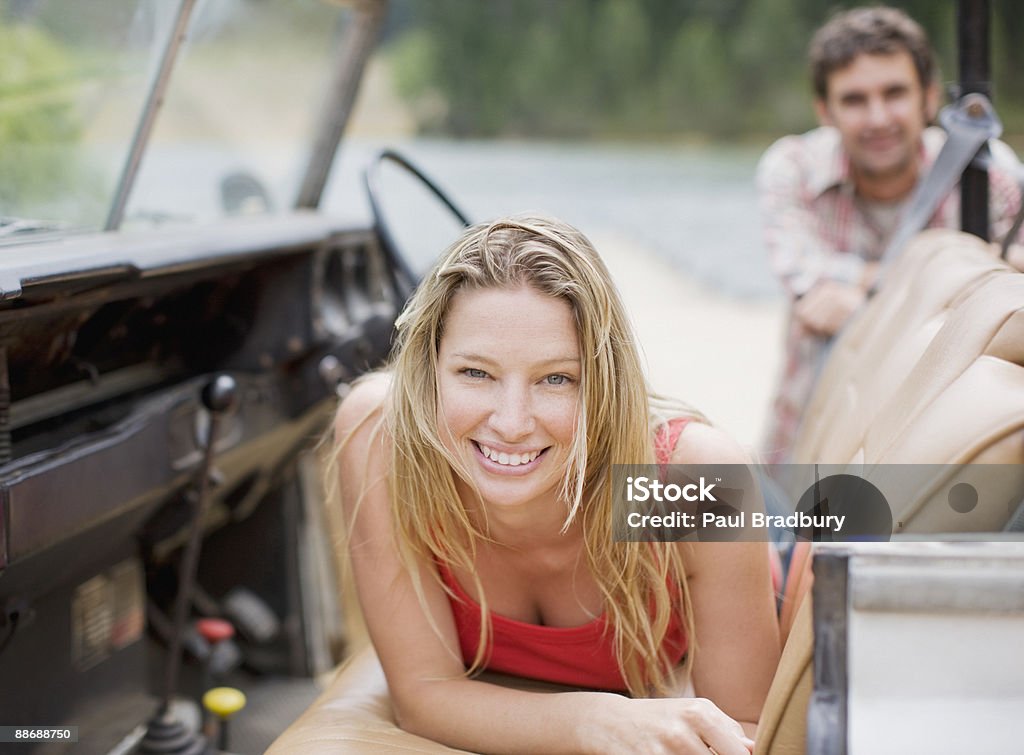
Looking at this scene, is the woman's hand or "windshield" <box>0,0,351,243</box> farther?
"windshield" <box>0,0,351,243</box>

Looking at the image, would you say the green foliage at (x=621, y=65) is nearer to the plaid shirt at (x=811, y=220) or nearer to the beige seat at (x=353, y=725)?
the plaid shirt at (x=811, y=220)

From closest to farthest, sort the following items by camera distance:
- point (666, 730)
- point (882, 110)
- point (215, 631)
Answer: point (666, 730) → point (215, 631) → point (882, 110)

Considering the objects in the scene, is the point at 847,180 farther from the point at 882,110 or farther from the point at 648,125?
the point at 648,125

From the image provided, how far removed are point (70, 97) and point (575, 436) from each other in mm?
1398

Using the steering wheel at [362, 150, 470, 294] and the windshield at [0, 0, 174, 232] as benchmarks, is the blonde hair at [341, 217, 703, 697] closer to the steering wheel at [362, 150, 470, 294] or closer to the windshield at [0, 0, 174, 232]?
the steering wheel at [362, 150, 470, 294]

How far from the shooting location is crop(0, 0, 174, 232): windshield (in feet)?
6.02

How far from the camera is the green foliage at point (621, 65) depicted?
28.5ft

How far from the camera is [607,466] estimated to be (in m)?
1.23

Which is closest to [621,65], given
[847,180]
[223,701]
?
[847,180]

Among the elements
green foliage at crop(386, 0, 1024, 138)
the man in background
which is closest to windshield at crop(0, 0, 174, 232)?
the man in background

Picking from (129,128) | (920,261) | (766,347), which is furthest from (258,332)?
(766,347)

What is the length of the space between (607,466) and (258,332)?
112cm

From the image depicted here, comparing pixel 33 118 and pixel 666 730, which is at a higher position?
pixel 33 118

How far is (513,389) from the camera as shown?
44.9 inches
